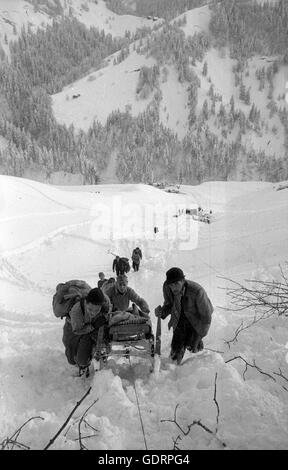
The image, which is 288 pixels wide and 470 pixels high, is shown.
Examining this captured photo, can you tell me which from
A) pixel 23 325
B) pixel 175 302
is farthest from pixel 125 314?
pixel 23 325

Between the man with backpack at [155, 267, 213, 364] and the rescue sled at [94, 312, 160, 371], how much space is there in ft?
1.25

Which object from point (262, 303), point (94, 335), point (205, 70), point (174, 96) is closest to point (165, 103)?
point (174, 96)

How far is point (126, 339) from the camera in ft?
14.8

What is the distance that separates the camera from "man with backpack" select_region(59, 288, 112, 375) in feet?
13.8

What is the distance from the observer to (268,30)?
170000mm

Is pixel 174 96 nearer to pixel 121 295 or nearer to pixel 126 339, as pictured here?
pixel 121 295

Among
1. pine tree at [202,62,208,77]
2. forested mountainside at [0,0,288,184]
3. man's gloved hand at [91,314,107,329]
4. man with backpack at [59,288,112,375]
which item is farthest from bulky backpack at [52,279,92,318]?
pine tree at [202,62,208,77]

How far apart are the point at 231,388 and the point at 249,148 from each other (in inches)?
5242

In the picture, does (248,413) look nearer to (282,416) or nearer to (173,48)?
(282,416)

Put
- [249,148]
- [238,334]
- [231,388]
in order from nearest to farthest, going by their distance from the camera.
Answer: [231,388] → [238,334] → [249,148]

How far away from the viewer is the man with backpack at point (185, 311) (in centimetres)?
442

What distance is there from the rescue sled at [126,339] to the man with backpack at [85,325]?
0.14 metres

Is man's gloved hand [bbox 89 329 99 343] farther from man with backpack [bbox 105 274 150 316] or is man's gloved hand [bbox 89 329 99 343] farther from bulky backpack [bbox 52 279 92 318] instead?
man with backpack [bbox 105 274 150 316]

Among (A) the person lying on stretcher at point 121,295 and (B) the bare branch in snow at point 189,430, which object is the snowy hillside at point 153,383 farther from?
(A) the person lying on stretcher at point 121,295
